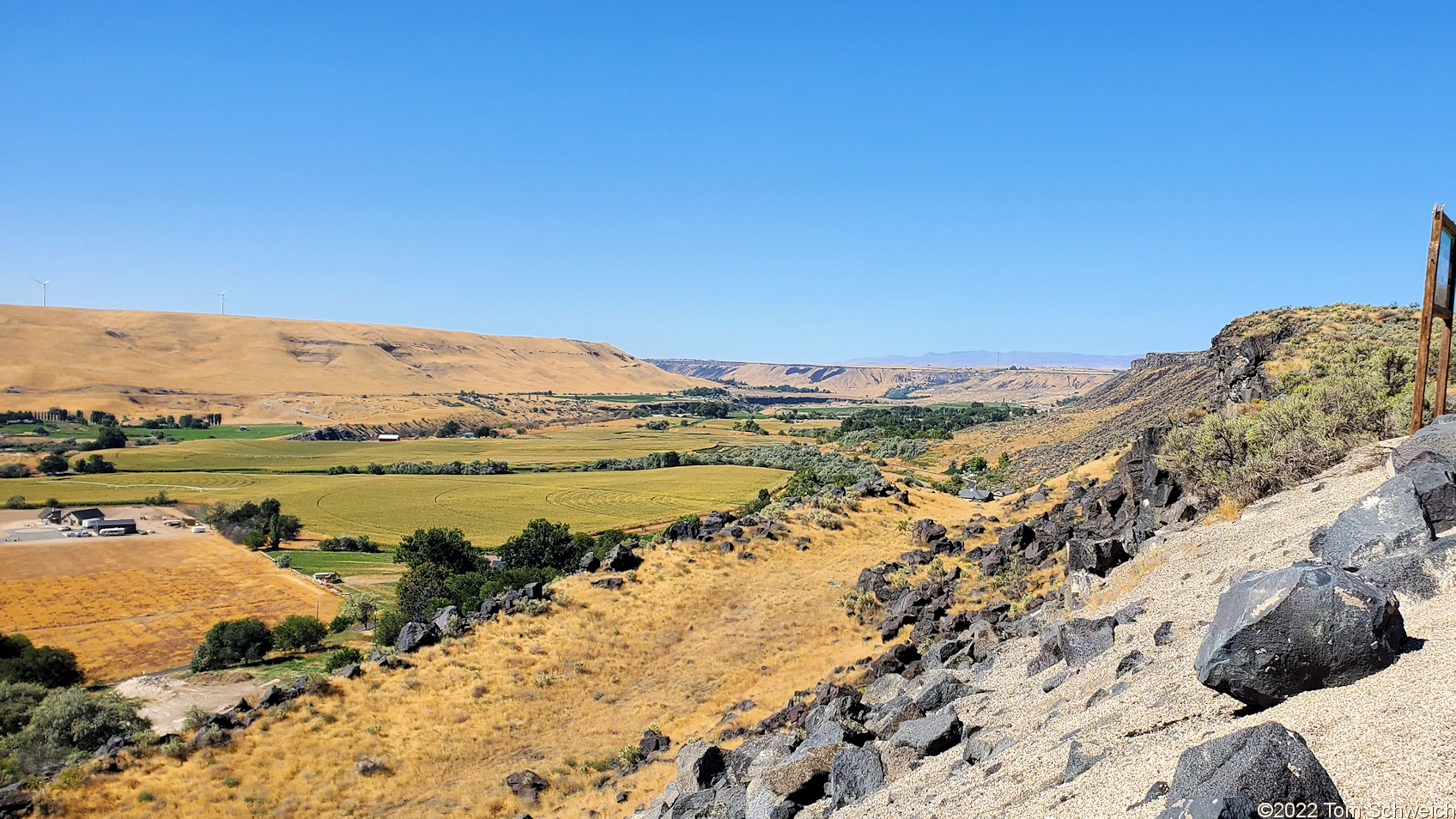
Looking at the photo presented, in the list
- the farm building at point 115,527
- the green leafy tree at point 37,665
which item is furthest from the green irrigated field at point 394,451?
the green leafy tree at point 37,665

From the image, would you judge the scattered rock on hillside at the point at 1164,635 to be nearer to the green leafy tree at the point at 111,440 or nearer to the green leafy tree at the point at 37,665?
the green leafy tree at the point at 37,665

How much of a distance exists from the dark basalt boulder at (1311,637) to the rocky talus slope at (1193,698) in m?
0.02

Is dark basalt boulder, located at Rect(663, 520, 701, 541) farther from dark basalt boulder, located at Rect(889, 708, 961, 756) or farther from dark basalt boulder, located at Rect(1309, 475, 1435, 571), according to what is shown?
dark basalt boulder, located at Rect(1309, 475, 1435, 571)

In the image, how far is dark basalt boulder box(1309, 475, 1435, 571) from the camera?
970 cm

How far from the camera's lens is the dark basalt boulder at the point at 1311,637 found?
7137 millimetres

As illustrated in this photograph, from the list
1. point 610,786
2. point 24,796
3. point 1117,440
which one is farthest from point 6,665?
point 1117,440

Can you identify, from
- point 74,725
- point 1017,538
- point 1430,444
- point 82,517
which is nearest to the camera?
point 1430,444

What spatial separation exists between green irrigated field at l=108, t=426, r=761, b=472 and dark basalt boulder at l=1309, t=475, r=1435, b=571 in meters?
130

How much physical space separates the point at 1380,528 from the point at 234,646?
55660 millimetres

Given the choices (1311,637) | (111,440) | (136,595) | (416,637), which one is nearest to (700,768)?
(1311,637)

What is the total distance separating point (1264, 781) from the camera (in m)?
5.18

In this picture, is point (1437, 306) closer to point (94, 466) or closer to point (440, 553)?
point (440, 553)

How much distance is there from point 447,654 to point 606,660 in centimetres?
554

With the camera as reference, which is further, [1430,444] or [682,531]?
[682,531]
